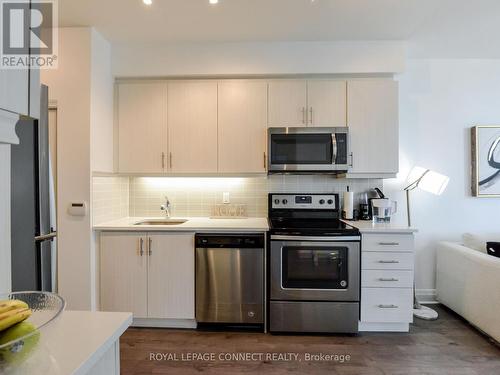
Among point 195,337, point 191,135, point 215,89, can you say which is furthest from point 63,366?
point 215,89

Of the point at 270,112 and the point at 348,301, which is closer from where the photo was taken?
the point at 348,301

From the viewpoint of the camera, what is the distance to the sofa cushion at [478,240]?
2.80 m

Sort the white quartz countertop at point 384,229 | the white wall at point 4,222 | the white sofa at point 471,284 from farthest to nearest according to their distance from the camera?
the white quartz countertop at point 384,229 < the white sofa at point 471,284 < the white wall at point 4,222

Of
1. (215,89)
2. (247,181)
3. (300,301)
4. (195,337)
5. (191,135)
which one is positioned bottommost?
(195,337)

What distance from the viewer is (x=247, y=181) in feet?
10.3

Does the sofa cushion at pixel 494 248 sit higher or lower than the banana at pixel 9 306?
lower

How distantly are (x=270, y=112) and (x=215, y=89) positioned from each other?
1.89ft

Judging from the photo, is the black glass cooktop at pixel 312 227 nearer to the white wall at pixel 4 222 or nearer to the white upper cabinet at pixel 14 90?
the white wall at pixel 4 222

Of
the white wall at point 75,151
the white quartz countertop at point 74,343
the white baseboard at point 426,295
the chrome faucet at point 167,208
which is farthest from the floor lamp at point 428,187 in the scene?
the white wall at point 75,151

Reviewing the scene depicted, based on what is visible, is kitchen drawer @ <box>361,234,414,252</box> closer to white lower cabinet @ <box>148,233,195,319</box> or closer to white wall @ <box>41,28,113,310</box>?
white lower cabinet @ <box>148,233,195,319</box>

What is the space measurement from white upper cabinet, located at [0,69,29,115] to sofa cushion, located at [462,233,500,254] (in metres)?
3.51

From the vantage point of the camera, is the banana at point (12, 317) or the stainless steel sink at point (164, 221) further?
the stainless steel sink at point (164, 221)

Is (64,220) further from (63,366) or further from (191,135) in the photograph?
(63,366)

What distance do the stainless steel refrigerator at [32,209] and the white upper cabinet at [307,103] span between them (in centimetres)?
187
